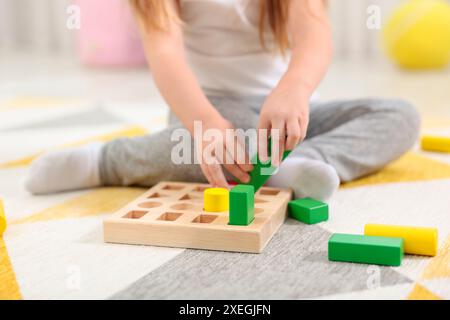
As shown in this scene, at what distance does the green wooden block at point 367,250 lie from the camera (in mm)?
682

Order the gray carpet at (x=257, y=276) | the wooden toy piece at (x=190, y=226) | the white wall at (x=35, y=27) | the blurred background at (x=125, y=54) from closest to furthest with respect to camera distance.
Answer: the gray carpet at (x=257, y=276) → the wooden toy piece at (x=190, y=226) → the blurred background at (x=125, y=54) → the white wall at (x=35, y=27)

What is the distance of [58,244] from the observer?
30.4 inches

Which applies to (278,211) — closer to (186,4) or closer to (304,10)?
(304,10)

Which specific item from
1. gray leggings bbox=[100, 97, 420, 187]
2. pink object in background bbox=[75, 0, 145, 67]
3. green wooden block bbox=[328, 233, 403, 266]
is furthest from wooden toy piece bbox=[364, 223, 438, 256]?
pink object in background bbox=[75, 0, 145, 67]

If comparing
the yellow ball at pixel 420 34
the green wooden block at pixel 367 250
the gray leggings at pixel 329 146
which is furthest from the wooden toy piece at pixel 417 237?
the yellow ball at pixel 420 34

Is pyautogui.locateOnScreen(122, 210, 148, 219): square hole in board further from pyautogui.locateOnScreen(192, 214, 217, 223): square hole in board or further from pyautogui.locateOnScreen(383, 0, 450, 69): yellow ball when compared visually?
pyautogui.locateOnScreen(383, 0, 450, 69): yellow ball

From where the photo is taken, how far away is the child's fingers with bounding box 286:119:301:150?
0.79 metres

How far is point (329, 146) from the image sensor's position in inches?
38.6

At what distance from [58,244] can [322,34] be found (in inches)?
17.7

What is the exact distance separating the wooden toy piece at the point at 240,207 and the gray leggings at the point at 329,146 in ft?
0.68

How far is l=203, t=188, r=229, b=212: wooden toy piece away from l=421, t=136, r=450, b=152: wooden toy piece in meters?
0.51

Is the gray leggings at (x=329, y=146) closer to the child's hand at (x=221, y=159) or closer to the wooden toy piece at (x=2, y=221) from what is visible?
the child's hand at (x=221, y=159)

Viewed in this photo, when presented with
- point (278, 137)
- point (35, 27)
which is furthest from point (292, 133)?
point (35, 27)
